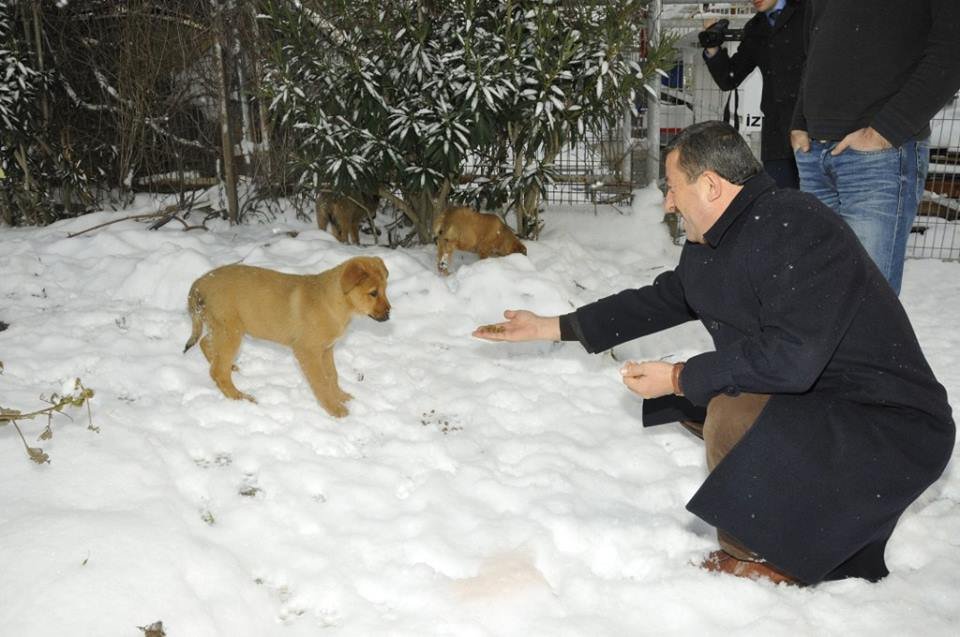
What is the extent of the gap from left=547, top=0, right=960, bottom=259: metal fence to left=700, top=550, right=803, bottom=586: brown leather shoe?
218 inches

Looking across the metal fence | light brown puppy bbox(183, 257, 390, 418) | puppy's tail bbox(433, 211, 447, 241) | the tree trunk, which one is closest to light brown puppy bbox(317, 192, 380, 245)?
puppy's tail bbox(433, 211, 447, 241)

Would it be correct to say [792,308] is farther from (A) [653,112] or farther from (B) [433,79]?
(A) [653,112]

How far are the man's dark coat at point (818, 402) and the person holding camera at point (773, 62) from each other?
131 inches

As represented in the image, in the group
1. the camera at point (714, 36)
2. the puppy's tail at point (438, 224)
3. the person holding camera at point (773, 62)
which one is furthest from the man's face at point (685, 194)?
the puppy's tail at point (438, 224)

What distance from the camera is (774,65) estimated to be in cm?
545

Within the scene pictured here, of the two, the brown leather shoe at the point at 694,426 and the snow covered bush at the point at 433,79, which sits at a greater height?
the snow covered bush at the point at 433,79

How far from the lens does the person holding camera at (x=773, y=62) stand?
535 centimetres

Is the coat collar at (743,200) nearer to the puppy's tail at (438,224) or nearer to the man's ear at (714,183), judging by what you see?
the man's ear at (714,183)

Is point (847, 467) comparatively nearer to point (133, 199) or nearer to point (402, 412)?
point (402, 412)

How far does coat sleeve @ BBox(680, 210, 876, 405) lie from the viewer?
7.79 ft

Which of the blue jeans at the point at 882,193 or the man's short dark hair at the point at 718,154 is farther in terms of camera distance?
the blue jeans at the point at 882,193

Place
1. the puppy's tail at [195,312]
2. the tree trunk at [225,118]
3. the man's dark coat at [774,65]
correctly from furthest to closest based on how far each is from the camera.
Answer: the tree trunk at [225,118] < the man's dark coat at [774,65] < the puppy's tail at [195,312]

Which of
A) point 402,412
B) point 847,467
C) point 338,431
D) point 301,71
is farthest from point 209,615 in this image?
point 301,71

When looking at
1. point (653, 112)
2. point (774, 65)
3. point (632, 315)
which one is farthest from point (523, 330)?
point (653, 112)
